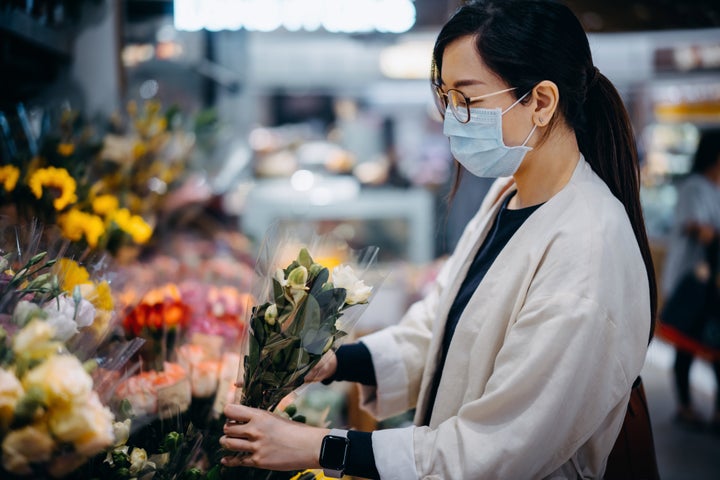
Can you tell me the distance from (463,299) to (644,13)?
206 centimetres

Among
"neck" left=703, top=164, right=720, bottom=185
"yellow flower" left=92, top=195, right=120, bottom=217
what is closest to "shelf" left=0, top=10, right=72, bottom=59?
"yellow flower" left=92, top=195, right=120, bottom=217

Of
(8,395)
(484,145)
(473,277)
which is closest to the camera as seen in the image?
(8,395)

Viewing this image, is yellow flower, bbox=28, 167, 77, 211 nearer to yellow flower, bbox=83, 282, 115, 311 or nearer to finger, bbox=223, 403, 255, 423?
yellow flower, bbox=83, 282, 115, 311

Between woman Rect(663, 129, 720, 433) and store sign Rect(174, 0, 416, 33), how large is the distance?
2.65m

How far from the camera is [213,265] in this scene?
9.82 ft

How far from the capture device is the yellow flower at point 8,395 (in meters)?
0.91

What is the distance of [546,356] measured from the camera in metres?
1.16

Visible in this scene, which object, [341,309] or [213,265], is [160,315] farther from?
[213,265]

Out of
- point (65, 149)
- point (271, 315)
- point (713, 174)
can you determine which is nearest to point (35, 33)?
point (65, 149)

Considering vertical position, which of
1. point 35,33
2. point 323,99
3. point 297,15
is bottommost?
point 323,99

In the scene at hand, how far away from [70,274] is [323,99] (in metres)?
7.76

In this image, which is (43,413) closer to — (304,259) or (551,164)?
(304,259)

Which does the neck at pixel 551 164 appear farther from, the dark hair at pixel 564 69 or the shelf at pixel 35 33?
the shelf at pixel 35 33

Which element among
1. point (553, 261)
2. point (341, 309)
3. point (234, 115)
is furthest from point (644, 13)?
point (234, 115)
